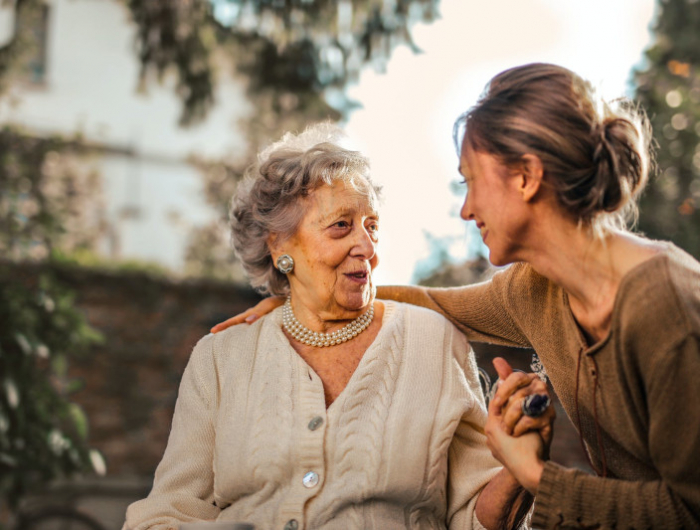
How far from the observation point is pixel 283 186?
274cm

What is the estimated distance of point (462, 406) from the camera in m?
2.53

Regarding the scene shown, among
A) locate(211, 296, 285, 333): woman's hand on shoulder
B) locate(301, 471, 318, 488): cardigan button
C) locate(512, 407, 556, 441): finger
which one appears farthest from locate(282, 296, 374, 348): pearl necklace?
locate(512, 407, 556, 441): finger

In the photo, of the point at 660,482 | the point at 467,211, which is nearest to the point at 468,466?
the point at 660,482

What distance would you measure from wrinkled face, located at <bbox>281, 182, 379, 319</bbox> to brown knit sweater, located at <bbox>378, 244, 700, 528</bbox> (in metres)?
0.67

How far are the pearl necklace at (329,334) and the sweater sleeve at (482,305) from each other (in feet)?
0.80

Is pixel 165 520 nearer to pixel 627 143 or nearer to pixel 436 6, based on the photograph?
pixel 627 143

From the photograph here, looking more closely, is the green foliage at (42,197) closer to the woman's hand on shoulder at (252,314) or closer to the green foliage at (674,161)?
the woman's hand on shoulder at (252,314)

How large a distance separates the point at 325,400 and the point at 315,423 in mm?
108

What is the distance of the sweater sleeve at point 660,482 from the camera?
73.4 inches

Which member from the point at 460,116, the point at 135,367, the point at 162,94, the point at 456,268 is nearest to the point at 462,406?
the point at 460,116

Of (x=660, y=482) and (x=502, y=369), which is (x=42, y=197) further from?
(x=660, y=482)

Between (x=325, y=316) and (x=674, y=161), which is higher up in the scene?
(x=674, y=161)

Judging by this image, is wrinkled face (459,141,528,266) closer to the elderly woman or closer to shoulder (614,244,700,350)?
shoulder (614,244,700,350)

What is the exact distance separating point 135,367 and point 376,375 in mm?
6888
